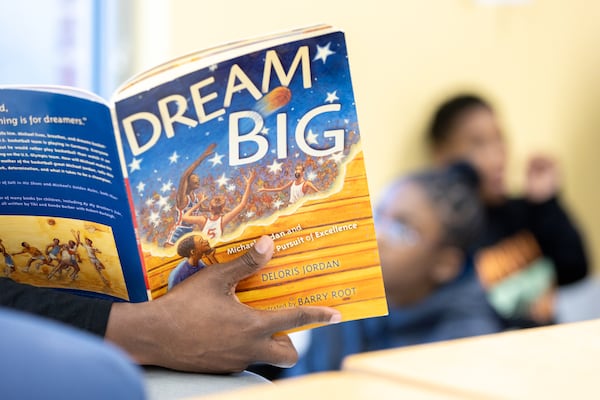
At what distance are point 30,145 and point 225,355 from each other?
310 millimetres

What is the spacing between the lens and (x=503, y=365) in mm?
660

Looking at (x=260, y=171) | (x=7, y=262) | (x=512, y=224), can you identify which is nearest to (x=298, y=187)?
(x=260, y=171)

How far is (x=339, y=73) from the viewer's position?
0.89m

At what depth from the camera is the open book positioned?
881 millimetres

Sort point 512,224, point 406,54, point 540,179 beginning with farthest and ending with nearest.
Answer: point 540,179 → point 512,224 → point 406,54

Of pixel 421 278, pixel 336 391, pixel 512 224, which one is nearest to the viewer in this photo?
pixel 336 391

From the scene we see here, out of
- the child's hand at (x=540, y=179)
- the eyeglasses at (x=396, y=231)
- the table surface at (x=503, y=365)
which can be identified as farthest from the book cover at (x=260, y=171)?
the child's hand at (x=540, y=179)

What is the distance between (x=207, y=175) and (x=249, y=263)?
0.10 m

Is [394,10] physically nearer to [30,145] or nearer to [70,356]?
[30,145]

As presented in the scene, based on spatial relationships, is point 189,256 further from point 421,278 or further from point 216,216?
point 421,278

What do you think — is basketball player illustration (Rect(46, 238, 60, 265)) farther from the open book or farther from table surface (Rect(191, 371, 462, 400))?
table surface (Rect(191, 371, 462, 400))

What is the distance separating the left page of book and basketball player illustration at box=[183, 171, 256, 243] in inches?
2.8

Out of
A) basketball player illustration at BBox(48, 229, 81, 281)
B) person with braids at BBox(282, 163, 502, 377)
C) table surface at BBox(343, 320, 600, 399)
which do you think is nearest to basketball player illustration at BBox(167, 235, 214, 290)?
basketball player illustration at BBox(48, 229, 81, 281)

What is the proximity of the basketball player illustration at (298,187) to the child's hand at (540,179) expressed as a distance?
2151 millimetres
